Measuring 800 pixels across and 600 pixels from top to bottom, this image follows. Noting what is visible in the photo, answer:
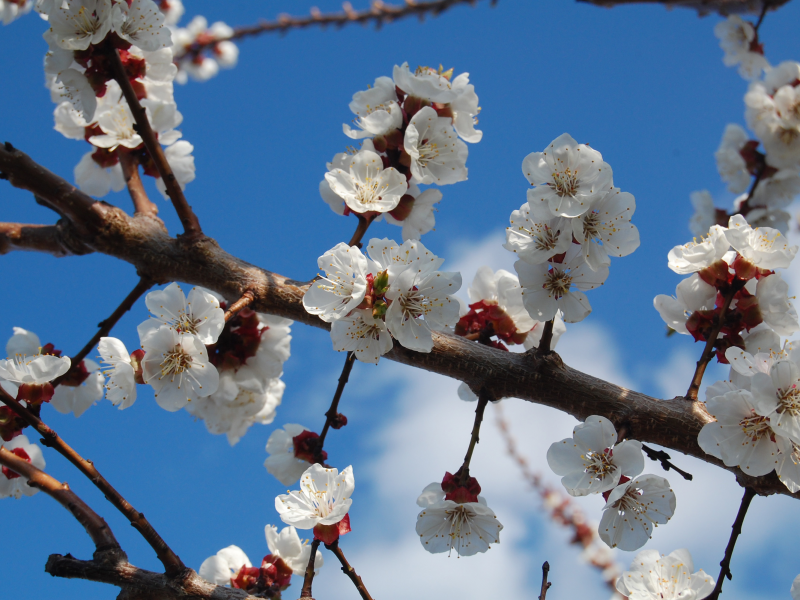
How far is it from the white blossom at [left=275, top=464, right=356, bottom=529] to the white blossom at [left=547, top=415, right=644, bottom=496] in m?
0.69

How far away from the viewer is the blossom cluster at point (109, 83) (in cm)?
237

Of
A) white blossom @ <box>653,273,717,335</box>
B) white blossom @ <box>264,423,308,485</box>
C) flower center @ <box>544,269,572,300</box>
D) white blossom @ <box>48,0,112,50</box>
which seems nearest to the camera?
flower center @ <box>544,269,572,300</box>

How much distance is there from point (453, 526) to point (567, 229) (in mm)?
1094

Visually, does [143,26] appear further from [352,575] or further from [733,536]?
[733,536]

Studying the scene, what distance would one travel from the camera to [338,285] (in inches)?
76.2

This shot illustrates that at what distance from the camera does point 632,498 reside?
185 cm

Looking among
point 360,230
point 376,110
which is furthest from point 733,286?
point 376,110

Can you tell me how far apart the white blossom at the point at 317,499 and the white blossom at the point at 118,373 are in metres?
0.65

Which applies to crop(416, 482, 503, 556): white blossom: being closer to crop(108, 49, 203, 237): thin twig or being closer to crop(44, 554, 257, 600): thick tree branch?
crop(44, 554, 257, 600): thick tree branch

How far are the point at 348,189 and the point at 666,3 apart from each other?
2.43m

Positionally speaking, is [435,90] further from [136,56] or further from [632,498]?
[632,498]

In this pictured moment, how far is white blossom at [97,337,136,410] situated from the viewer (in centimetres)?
210

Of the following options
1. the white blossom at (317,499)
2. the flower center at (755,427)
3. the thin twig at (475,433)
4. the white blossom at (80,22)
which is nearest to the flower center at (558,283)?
the thin twig at (475,433)

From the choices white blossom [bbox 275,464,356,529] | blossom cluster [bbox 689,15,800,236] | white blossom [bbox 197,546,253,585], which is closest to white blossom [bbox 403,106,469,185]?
white blossom [bbox 275,464,356,529]
